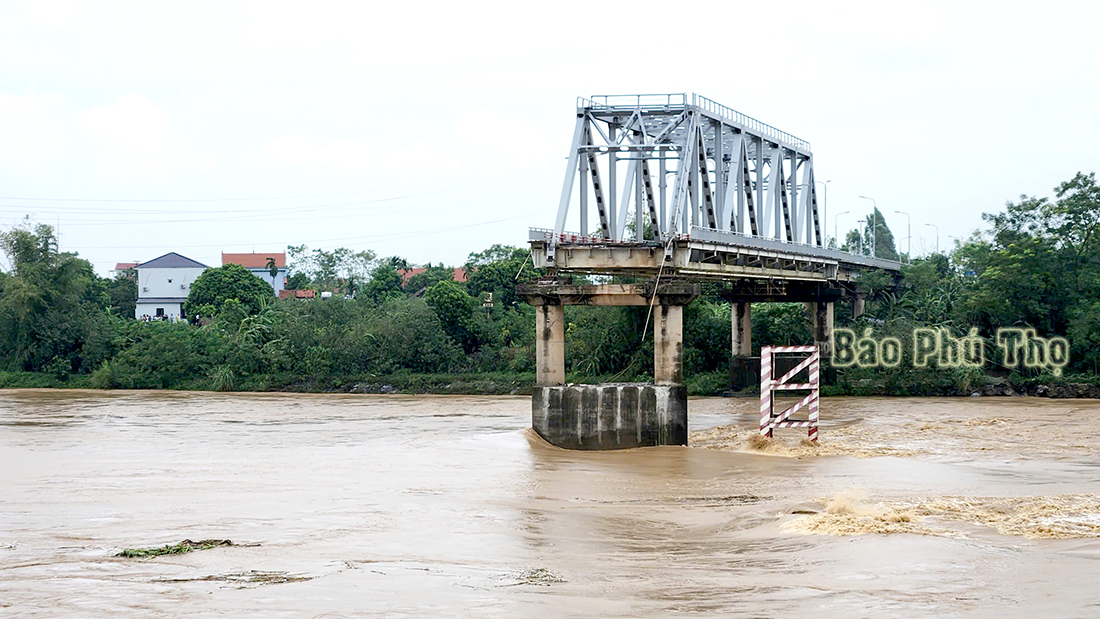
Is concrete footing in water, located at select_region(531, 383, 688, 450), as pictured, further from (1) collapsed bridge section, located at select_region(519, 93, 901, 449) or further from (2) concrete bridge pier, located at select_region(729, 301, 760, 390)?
(2) concrete bridge pier, located at select_region(729, 301, 760, 390)

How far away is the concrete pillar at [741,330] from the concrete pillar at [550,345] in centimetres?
2631

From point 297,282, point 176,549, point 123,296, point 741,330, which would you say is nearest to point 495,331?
point 741,330

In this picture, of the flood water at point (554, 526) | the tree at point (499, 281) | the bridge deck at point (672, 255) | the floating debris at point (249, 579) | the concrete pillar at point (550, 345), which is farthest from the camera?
the tree at point (499, 281)

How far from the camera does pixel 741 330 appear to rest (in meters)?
59.7

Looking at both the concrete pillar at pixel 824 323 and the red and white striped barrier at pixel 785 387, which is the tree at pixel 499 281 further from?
the red and white striped barrier at pixel 785 387

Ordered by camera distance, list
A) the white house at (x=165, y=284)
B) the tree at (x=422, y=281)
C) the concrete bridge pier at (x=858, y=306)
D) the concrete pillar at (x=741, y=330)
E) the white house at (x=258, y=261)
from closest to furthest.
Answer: the concrete pillar at (x=741, y=330)
the concrete bridge pier at (x=858, y=306)
the tree at (x=422, y=281)
the white house at (x=165, y=284)
the white house at (x=258, y=261)

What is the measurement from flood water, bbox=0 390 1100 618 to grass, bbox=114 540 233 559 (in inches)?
8.5

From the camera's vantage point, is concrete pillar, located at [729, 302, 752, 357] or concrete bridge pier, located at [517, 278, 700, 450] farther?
concrete pillar, located at [729, 302, 752, 357]

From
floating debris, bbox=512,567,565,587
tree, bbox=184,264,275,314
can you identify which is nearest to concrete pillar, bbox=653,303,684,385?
floating debris, bbox=512,567,565,587

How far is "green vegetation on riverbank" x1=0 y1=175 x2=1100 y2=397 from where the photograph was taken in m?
57.4

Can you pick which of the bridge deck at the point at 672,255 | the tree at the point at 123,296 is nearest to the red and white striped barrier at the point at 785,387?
the bridge deck at the point at 672,255

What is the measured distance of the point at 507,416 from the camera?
4406 centimetres

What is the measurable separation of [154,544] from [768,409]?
56.4 ft

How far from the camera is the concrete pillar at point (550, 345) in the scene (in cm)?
3434
